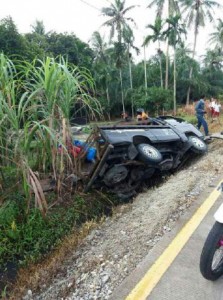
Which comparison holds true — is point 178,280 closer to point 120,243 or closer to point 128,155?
point 120,243

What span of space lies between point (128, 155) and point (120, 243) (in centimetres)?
204

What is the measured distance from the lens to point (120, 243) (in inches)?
121

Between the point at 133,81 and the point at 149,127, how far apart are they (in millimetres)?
31646

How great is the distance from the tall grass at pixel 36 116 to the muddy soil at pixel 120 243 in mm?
730

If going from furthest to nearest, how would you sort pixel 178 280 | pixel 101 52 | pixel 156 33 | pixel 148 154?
pixel 101 52 → pixel 156 33 → pixel 148 154 → pixel 178 280

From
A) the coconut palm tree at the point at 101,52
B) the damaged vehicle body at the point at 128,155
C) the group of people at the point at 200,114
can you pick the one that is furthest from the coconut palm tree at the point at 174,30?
the damaged vehicle body at the point at 128,155

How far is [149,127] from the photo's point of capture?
18.6ft

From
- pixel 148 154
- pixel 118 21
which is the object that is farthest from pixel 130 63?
pixel 148 154

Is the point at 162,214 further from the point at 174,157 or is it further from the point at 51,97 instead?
the point at 174,157

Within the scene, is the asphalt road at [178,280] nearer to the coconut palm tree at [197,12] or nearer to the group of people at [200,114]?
the group of people at [200,114]

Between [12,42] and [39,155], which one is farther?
[12,42]

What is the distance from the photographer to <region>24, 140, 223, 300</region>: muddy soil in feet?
8.26

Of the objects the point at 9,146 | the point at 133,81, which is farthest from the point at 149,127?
the point at 133,81

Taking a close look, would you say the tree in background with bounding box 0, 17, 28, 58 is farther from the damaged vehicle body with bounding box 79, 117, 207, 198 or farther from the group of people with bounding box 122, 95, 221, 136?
the damaged vehicle body with bounding box 79, 117, 207, 198
